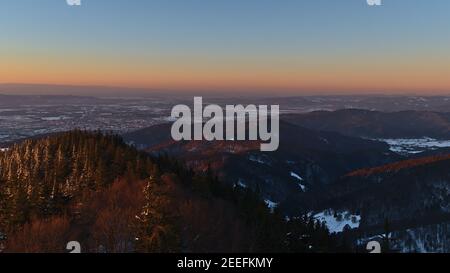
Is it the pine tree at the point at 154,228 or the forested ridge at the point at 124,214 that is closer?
the pine tree at the point at 154,228

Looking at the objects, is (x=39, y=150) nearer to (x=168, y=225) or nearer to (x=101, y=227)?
(x=101, y=227)

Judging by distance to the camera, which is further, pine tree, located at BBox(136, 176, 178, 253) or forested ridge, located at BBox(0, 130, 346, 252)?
forested ridge, located at BBox(0, 130, 346, 252)

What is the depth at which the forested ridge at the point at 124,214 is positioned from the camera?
46031 millimetres

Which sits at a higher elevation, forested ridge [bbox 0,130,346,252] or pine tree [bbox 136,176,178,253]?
pine tree [bbox 136,176,178,253]

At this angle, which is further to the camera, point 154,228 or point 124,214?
point 124,214

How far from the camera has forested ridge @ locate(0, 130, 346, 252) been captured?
46031mm

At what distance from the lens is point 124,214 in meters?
53.5

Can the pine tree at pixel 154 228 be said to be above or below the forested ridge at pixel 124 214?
above

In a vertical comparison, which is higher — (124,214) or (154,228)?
(154,228)

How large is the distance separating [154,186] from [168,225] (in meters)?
3.73
